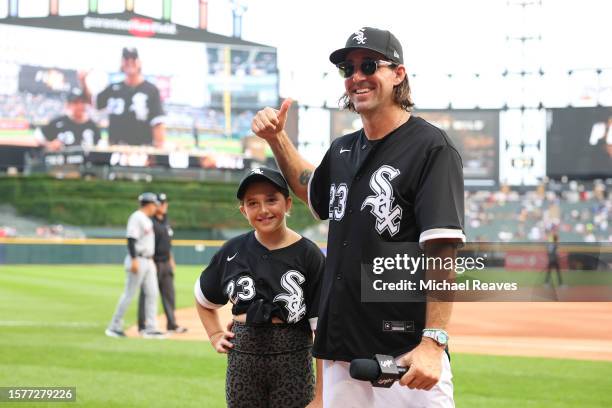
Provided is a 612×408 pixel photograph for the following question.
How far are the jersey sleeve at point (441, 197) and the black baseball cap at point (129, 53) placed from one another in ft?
169

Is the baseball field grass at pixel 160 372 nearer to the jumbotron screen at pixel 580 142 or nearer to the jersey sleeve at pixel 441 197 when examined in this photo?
the jersey sleeve at pixel 441 197

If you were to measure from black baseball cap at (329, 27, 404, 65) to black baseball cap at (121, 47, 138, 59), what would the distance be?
51.1 m

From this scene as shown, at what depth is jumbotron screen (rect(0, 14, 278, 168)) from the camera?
5016 centimetres

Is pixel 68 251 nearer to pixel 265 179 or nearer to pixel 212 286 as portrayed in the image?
pixel 212 286

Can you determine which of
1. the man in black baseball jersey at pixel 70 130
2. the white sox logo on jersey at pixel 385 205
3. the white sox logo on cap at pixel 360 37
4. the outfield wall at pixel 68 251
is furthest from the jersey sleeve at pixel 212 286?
the man in black baseball jersey at pixel 70 130

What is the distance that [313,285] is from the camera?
142 inches

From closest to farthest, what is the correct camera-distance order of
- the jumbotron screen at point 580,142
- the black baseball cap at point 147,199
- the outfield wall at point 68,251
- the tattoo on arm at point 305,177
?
the tattoo on arm at point 305,177, the black baseball cap at point 147,199, the outfield wall at point 68,251, the jumbotron screen at point 580,142

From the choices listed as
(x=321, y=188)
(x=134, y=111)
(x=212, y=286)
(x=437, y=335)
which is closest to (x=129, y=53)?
(x=134, y=111)

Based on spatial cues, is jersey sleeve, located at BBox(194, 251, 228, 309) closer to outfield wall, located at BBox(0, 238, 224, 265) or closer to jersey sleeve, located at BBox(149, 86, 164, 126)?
outfield wall, located at BBox(0, 238, 224, 265)

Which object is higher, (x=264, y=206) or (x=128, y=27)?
(x=128, y=27)

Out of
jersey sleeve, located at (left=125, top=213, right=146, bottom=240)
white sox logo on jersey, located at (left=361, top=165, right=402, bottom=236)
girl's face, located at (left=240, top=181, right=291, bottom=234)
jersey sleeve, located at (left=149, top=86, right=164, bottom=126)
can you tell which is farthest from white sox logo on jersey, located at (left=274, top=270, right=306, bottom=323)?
jersey sleeve, located at (left=149, top=86, right=164, bottom=126)

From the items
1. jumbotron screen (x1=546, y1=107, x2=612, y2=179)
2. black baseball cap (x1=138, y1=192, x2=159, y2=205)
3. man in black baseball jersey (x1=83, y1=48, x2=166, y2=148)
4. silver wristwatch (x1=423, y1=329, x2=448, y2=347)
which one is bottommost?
silver wristwatch (x1=423, y1=329, x2=448, y2=347)

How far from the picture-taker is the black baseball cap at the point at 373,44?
2.81m

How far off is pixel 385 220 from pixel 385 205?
0.05m
